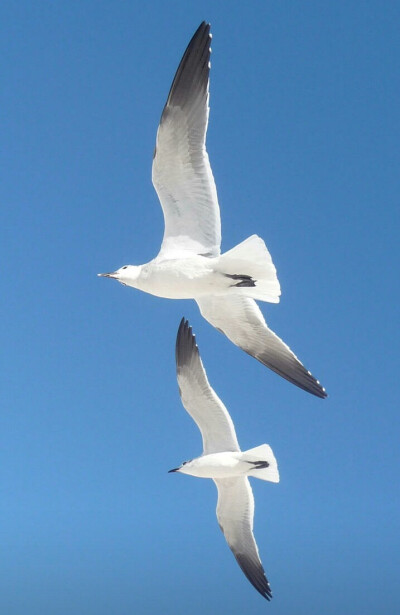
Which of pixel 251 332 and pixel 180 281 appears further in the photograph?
pixel 251 332

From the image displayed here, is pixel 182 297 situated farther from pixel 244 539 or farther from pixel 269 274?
pixel 244 539

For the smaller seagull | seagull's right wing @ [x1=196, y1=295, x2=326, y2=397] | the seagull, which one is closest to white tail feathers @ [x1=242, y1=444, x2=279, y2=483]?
the smaller seagull

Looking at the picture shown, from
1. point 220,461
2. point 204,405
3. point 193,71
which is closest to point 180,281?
point 193,71

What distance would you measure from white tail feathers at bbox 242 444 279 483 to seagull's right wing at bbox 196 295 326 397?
96 cm

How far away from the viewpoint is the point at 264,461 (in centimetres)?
1137

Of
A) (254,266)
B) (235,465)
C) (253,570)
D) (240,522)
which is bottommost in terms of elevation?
(253,570)

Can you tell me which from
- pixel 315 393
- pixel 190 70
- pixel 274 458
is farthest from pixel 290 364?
pixel 190 70

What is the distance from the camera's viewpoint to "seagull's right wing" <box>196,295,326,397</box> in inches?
433

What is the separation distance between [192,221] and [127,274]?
2.94 ft

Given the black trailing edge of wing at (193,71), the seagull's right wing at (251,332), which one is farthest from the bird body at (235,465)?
the black trailing edge of wing at (193,71)

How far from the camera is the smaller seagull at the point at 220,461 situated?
11922 millimetres

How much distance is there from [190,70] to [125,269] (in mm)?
2203

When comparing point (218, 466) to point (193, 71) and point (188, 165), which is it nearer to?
point (188, 165)

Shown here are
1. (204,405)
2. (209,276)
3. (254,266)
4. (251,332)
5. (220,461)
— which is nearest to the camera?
(254,266)
